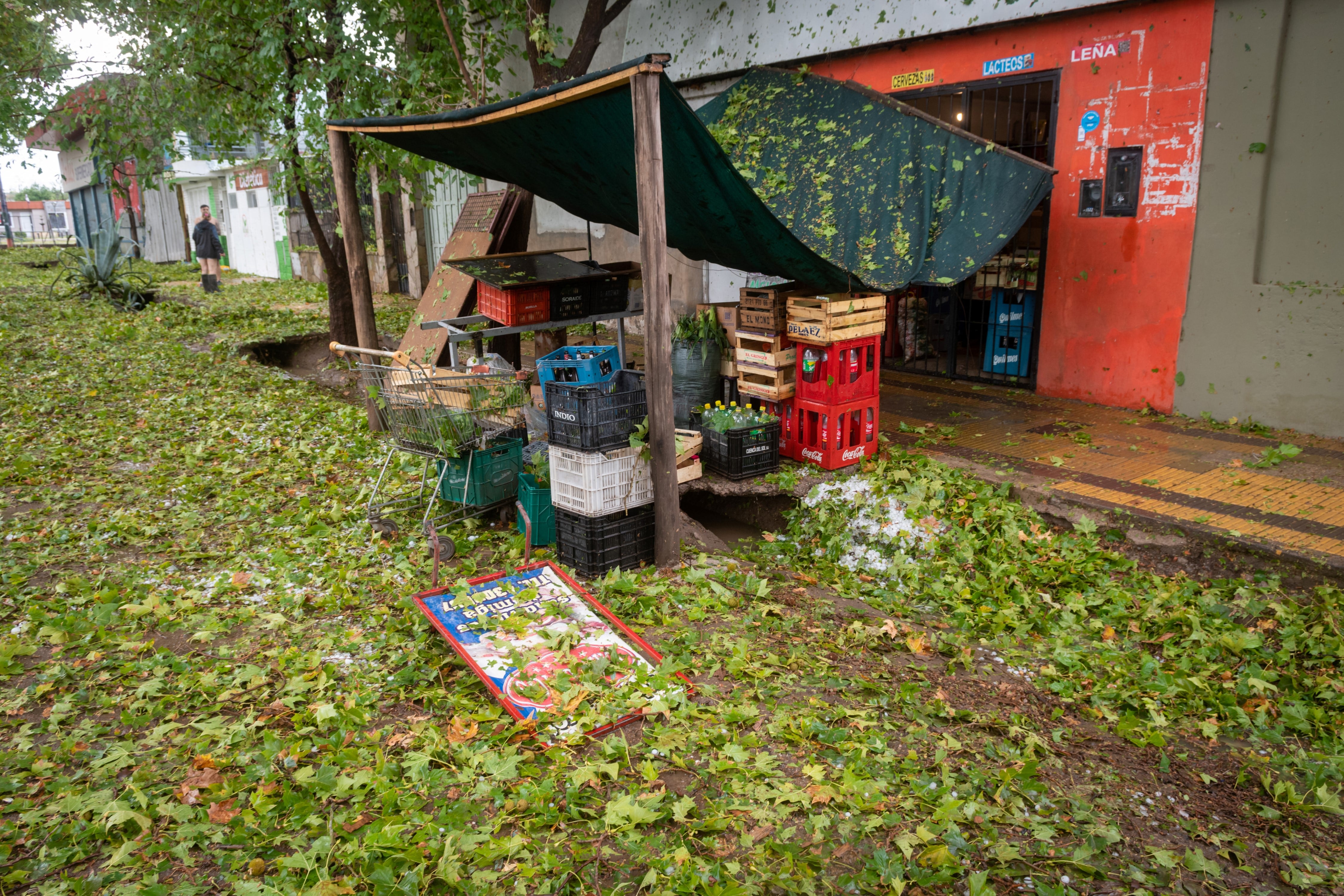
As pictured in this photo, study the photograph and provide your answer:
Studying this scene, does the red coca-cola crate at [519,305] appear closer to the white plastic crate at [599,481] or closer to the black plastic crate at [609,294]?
the black plastic crate at [609,294]

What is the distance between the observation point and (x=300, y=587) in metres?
5.24

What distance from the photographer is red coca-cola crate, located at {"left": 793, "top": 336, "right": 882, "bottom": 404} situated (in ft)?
20.9

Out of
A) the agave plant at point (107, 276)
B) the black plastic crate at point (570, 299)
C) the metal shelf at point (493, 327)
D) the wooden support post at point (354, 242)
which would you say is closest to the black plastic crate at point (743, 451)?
the metal shelf at point (493, 327)

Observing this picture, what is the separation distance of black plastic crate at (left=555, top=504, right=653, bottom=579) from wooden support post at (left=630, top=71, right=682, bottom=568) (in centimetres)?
8

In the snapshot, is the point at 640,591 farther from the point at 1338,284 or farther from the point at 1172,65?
the point at 1172,65

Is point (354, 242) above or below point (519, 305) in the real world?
above

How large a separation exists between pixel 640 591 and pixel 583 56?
7.20 m

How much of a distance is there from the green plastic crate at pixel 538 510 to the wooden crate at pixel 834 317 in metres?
2.25

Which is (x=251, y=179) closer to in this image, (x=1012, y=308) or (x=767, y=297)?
(x=1012, y=308)

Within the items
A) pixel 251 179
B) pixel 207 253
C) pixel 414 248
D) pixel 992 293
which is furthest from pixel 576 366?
pixel 251 179

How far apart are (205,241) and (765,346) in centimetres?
1903

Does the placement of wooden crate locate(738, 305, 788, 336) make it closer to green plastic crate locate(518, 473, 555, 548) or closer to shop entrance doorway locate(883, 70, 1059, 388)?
green plastic crate locate(518, 473, 555, 548)

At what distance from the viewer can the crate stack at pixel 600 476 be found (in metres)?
5.06

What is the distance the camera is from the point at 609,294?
26.3 ft
